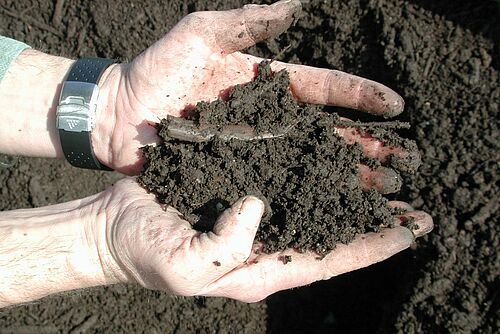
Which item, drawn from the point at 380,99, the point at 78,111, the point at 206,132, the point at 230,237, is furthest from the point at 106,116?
the point at 380,99

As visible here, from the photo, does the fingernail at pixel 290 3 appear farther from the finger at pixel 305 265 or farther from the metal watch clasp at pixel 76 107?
the finger at pixel 305 265

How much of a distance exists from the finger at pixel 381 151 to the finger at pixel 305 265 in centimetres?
32

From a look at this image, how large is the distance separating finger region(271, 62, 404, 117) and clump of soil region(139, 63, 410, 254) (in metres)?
0.19

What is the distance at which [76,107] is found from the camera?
2494 mm

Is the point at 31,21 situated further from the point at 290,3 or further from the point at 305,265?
the point at 305,265

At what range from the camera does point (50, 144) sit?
2707 mm

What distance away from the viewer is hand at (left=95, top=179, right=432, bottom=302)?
199cm

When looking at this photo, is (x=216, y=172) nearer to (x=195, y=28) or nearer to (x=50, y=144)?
(x=195, y=28)

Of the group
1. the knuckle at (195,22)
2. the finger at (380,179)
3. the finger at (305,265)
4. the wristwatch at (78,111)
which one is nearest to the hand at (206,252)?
the finger at (305,265)

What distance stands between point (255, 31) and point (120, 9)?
1915 millimetres

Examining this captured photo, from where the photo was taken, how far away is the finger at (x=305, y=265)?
2.26 metres

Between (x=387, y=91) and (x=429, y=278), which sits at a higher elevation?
(x=387, y=91)

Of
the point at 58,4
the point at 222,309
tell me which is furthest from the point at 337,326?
the point at 58,4

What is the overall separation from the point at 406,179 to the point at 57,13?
2889 millimetres
